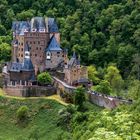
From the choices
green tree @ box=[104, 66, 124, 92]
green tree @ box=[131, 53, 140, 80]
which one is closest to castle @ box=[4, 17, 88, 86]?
green tree @ box=[104, 66, 124, 92]

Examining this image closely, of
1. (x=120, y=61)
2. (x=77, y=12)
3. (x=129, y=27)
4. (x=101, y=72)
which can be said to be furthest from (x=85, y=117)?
(x=77, y=12)

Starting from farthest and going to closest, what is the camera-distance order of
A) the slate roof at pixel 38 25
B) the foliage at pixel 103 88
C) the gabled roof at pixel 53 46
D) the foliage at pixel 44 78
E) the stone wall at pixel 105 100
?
the slate roof at pixel 38 25 < the gabled roof at pixel 53 46 < the foliage at pixel 103 88 < the foliage at pixel 44 78 < the stone wall at pixel 105 100

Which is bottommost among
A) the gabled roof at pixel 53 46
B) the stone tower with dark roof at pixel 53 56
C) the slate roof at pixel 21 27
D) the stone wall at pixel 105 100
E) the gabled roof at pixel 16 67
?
the stone wall at pixel 105 100

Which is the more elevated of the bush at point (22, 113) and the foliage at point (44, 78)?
the foliage at point (44, 78)

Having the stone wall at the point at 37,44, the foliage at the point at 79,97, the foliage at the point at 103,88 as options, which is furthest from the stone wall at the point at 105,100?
the stone wall at the point at 37,44

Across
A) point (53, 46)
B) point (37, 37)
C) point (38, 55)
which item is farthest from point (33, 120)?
point (37, 37)

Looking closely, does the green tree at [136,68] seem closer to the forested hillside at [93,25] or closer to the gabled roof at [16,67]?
the forested hillside at [93,25]
